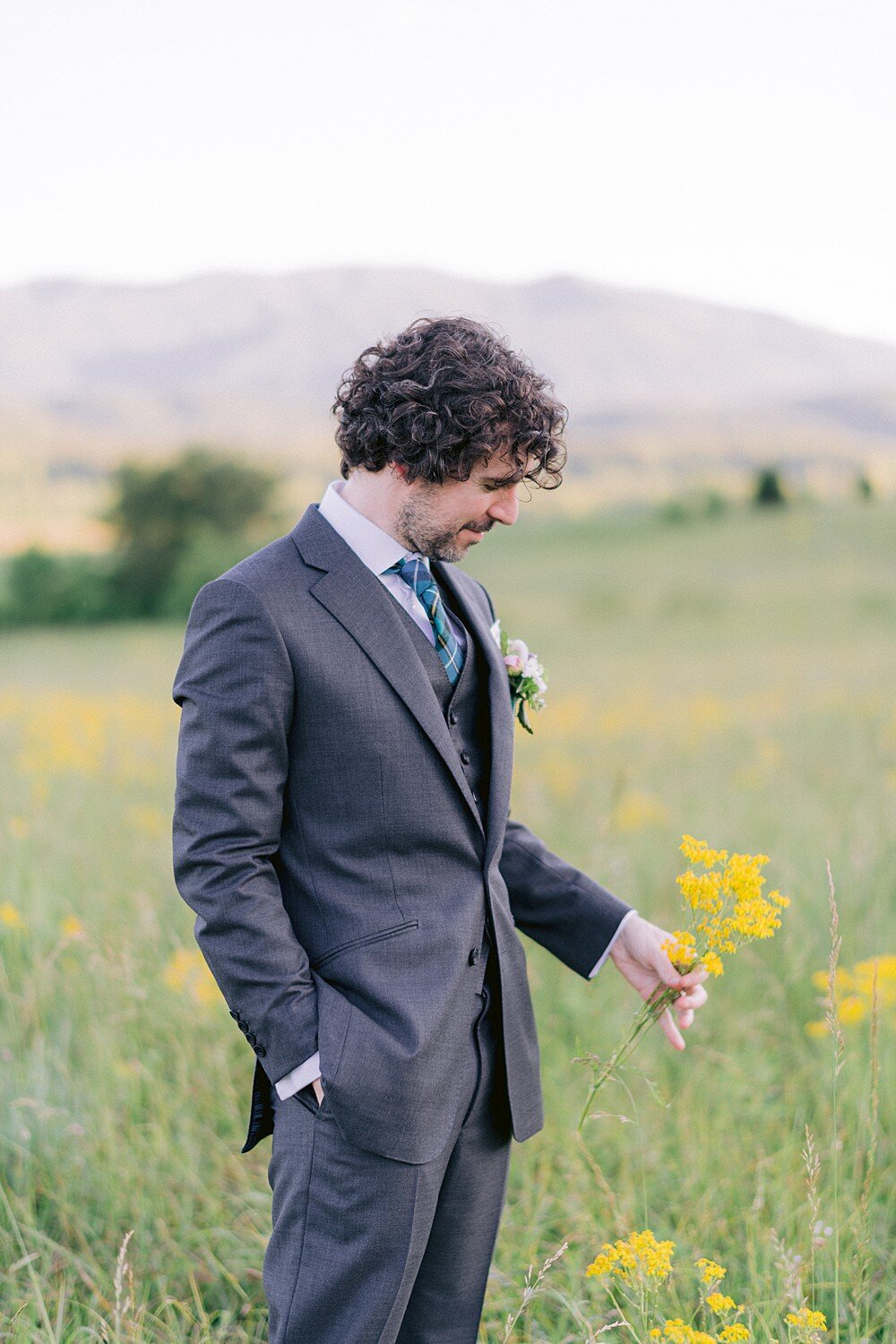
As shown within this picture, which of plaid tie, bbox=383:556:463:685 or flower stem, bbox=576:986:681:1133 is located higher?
plaid tie, bbox=383:556:463:685

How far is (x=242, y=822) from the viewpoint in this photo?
161 cm

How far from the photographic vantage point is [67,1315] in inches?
87.7

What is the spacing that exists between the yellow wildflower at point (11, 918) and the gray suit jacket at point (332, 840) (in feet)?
6.12

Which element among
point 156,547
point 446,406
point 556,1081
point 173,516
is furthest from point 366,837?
point 173,516

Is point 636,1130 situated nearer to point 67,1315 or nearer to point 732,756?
point 67,1315

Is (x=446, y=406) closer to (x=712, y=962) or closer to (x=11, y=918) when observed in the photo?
(x=712, y=962)

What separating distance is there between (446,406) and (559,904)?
3.45 ft

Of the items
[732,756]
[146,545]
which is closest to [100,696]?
[732,756]

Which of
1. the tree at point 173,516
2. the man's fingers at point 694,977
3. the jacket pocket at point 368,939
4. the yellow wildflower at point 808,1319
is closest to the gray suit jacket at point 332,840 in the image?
the jacket pocket at point 368,939

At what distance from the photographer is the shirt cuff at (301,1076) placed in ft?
5.32

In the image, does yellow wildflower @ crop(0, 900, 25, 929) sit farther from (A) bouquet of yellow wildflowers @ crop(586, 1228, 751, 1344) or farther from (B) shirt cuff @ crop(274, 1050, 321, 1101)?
(A) bouquet of yellow wildflowers @ crop(586, 1228, 751, 1344)

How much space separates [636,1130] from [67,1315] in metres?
A: 1.48

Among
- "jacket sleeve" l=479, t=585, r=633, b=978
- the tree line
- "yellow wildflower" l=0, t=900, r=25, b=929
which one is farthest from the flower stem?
the tree line

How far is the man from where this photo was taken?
1.61 m
